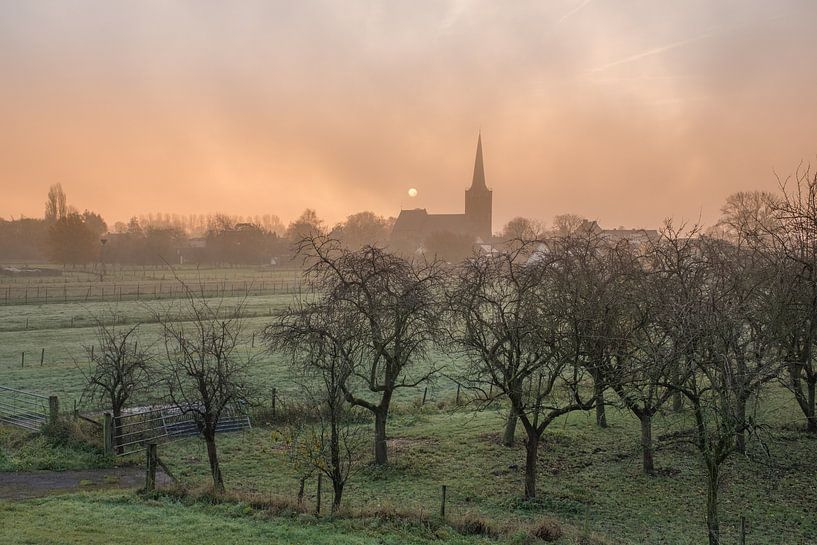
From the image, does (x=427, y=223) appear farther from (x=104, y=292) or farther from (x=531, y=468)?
(x=531, y=468)

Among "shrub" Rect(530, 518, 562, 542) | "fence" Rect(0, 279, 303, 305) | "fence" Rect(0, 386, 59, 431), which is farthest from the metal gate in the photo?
"fence" Rect(0, 279, 303, 305)

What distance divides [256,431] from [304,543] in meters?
10.5

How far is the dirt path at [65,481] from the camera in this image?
1348 centimetres

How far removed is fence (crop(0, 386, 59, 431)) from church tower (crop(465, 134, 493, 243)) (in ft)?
439

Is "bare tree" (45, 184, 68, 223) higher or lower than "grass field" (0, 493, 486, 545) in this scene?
higher

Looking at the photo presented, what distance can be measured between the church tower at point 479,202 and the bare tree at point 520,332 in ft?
442

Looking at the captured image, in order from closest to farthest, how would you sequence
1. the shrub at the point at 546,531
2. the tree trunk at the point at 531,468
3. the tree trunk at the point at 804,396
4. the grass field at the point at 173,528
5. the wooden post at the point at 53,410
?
the grass field at the point at 173,528
the shrub at the point at 546,531
the tree trunk at the point at 531,468
the tree trunk at the point at 804,396
the wooden post at the point at 53,410

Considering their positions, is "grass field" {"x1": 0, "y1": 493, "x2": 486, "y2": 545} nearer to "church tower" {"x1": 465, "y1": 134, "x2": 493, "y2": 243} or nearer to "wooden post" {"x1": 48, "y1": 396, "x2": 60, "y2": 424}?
"wooden post" {"x1": 48, "y1": 396, "x2": 60, "y2": 424}

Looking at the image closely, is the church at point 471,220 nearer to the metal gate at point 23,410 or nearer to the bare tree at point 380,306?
the metal gate at point 23,410

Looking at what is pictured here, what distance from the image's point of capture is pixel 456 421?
2192cm

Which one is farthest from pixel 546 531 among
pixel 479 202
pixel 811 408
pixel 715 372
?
pixel 479 202

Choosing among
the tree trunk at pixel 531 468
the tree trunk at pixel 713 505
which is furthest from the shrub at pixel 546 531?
the tree trunk at pixel 713 505

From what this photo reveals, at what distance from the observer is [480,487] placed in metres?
14.7

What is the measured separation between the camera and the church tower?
15150 cm
